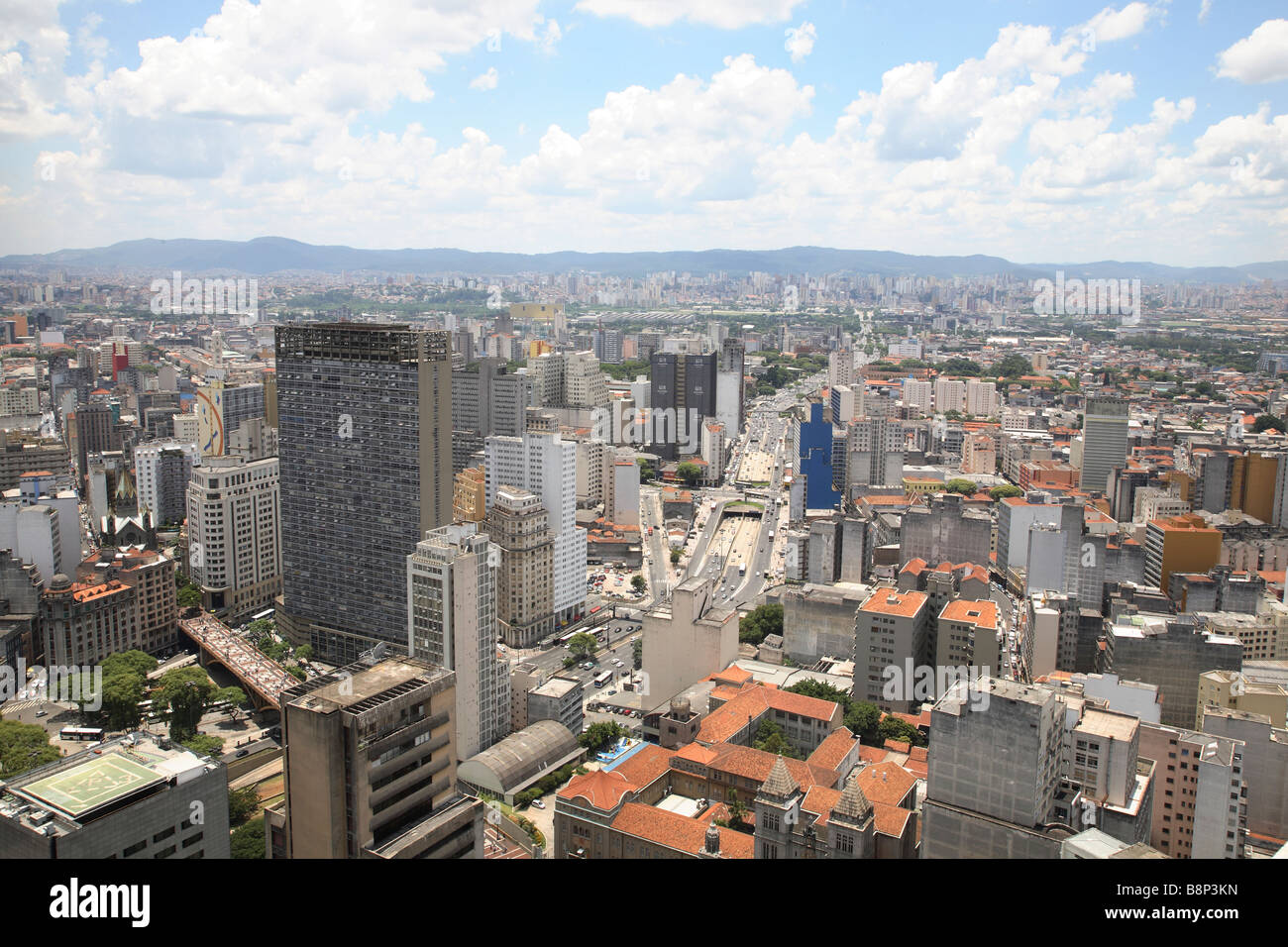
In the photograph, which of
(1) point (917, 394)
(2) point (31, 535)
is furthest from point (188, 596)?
(1) point (917, 394)

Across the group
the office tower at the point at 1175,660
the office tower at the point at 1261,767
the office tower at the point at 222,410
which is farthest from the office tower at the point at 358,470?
the office tower at the point at 222,410

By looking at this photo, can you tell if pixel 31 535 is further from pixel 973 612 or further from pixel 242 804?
pixel 973 612

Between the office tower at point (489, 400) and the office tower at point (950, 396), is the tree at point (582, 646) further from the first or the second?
the office tower at point (950, 396)

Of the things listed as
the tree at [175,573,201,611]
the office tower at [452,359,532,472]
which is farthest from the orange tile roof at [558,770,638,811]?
the office tower at [452,359,532,472]

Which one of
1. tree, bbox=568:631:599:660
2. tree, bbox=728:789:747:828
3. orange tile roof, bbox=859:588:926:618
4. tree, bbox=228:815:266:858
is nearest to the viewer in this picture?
tree, bbox=228:815:266:858

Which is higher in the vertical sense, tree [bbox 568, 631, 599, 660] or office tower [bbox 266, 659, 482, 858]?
office tower [bbox 266, 659, 482, 858]

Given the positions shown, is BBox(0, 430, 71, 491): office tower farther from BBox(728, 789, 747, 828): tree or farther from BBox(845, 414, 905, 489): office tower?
BBox(845, 414, 905, 489): office tower

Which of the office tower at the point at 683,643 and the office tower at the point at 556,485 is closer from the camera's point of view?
the office tower at the point at 683,643
